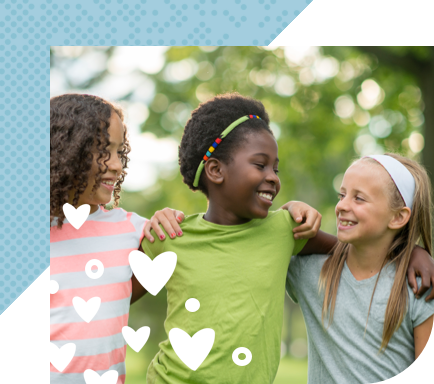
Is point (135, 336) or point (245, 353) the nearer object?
point (245, 353)

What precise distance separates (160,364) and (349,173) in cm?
131

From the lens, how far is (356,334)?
6.98 feet

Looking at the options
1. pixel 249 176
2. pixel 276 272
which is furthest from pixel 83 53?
pixel 276 272

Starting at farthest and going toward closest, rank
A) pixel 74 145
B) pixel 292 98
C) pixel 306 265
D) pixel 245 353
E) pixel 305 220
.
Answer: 1. pixel 292 98
2. pixel 306 265
3. pixel 305 220
4. pixel 74 145
5. pixel 245 353

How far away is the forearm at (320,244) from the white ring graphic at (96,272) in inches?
39.9

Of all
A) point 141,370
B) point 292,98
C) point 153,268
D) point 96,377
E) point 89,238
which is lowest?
point 141,370

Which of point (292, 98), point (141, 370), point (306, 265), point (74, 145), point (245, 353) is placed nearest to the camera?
point (245, 353)

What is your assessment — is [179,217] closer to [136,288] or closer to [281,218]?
[136,288]

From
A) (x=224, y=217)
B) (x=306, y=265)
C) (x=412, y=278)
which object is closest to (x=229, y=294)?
(x=224, y=217)

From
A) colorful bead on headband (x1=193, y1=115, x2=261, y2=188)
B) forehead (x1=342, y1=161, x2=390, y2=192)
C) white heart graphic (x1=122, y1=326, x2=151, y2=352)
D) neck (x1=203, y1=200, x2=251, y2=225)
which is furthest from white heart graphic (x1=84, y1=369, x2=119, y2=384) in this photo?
forehead (x1=342, y1=161, x2=390, y2=192)

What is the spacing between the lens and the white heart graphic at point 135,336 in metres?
2.08

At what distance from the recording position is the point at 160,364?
2107 millimetres

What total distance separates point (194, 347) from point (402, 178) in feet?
4.23

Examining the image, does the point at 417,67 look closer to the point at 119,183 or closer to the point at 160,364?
the point at 119,183
